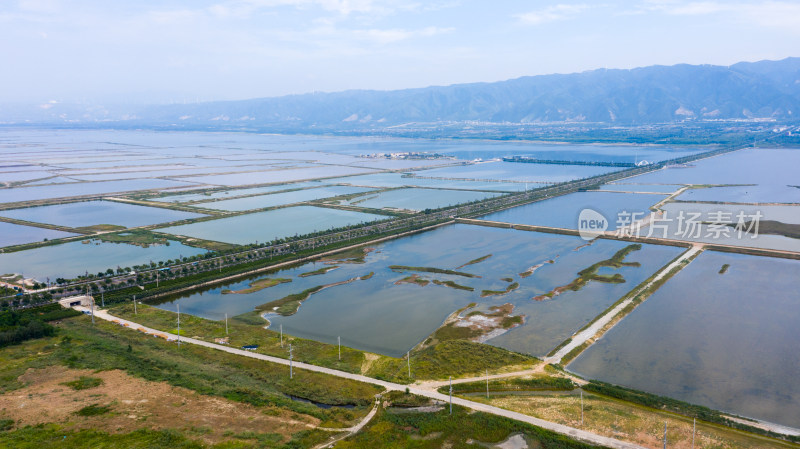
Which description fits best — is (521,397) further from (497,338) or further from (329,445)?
(329,445)

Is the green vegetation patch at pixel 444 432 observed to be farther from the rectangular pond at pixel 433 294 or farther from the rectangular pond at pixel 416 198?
the rectangular pond at pixel 416 198

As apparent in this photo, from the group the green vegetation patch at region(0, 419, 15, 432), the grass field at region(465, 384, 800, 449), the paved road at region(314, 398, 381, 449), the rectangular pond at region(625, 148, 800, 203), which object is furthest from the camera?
the rectangular pond at region(625, 148, 800, 203)

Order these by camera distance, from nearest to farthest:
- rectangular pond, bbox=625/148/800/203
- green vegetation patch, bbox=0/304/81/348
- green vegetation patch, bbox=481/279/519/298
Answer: green vegetation patch, bbox=0/304/81/348
green vegetation patch, bbox=481/279/519/298
rectangular pond, bbox=625/148/800/203

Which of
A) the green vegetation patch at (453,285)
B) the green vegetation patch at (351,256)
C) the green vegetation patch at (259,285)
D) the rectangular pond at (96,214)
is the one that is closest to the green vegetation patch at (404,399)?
the green vegetation patch at (453,285)

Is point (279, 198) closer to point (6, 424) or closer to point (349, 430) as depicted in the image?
point (6, 424)

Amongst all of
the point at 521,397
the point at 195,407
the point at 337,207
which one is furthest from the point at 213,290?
the point at 337,207

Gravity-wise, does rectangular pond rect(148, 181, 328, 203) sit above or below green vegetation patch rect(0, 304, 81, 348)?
above

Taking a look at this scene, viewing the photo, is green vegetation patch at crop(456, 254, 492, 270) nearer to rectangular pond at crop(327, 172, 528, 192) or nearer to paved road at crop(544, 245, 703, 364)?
paved road at crop(544, 245, 703, 364)

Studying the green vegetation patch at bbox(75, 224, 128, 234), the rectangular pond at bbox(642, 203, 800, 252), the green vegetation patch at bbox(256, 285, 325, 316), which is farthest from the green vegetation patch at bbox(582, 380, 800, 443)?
the green vegetation patch at bbox(75, 224, 128, 234)
